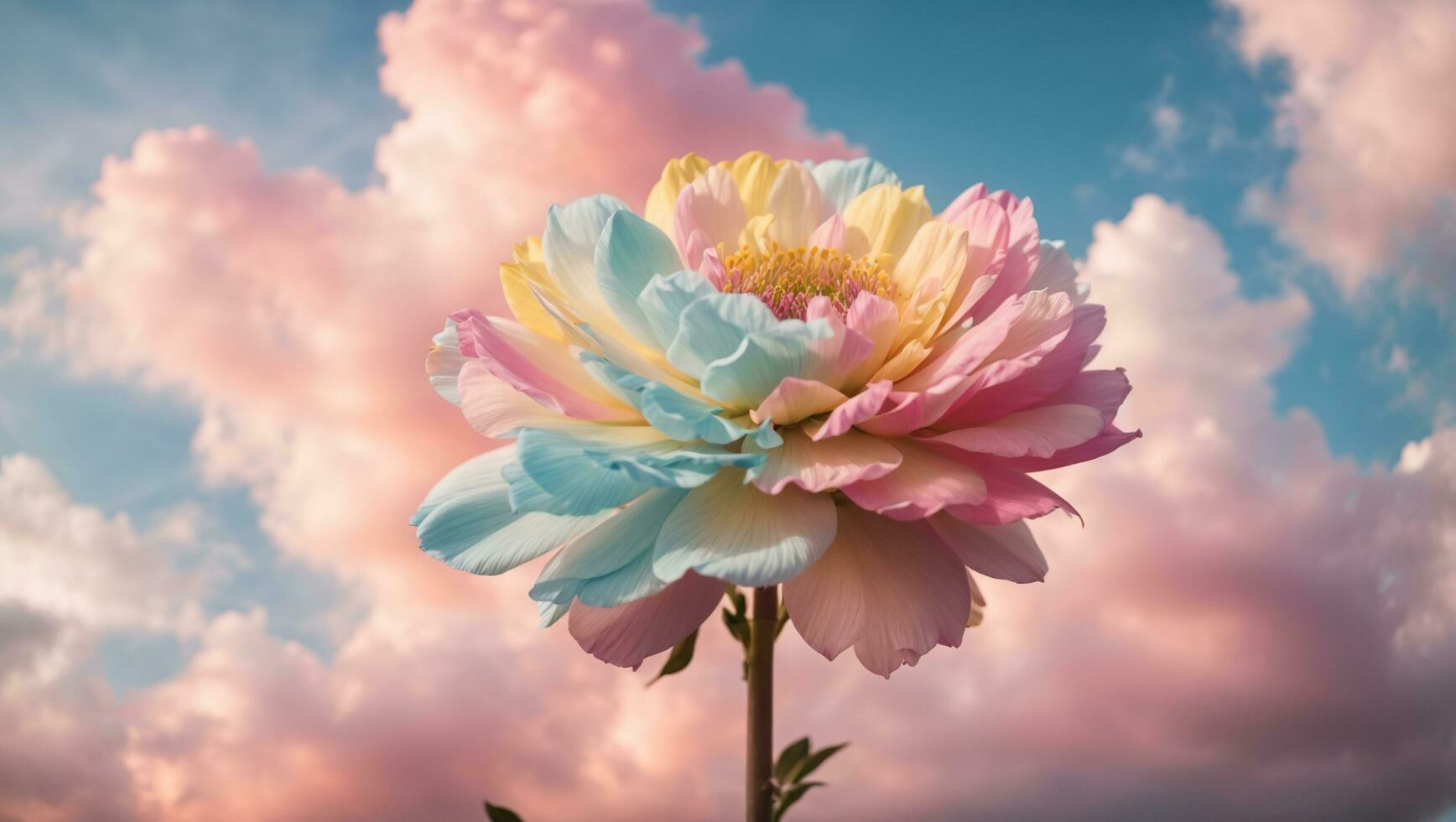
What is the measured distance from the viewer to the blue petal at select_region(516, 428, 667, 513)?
1.63 meters

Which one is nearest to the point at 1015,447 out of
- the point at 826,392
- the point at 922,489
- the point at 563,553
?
the point at 922,489

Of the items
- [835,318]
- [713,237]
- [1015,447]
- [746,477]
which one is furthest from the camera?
[713,237]

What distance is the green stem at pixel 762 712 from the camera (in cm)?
206

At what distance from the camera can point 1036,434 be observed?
5.84ft

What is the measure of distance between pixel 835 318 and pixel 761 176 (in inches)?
26.6

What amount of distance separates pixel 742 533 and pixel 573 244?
772 mm

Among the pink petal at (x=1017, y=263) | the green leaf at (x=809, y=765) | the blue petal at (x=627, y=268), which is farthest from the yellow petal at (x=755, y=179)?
the green leaf at (x=809, y=765)

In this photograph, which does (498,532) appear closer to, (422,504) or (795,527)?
(422,504)

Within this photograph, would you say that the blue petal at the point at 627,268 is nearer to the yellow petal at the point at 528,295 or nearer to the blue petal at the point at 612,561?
the yellow petal at the point at 528,295

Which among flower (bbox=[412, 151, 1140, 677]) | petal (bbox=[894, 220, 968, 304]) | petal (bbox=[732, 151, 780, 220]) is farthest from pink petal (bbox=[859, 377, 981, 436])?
petal (bbox=[732, 151, 780, 220])

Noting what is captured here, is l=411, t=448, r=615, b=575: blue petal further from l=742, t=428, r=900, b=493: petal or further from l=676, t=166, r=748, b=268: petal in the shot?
A: l=676, t=166, r=748, b=268: petal

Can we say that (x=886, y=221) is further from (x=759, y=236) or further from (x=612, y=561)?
(x=612, y=561)

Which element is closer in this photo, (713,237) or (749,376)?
(749,376)

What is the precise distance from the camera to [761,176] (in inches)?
95.0
